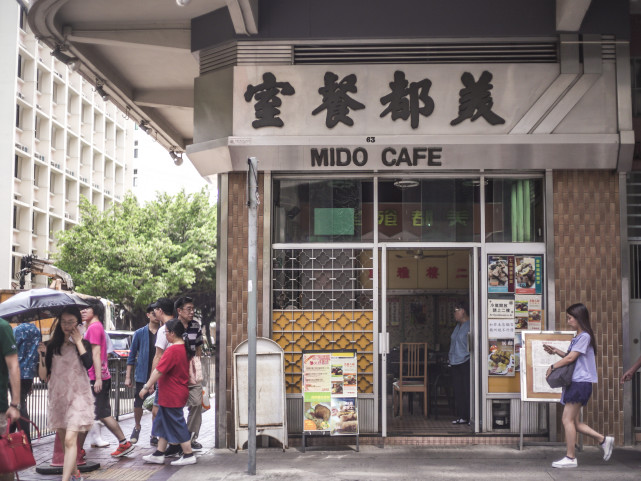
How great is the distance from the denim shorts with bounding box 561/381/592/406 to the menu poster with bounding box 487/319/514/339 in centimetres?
161

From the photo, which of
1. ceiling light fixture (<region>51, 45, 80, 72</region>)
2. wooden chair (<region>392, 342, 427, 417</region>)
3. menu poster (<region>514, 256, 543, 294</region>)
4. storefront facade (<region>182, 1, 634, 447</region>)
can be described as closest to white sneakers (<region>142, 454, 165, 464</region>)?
storefront facade (<region>182, 1, 634, 447</region>)

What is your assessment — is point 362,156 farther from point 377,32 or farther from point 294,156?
point 377,32

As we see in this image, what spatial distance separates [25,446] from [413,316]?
1163cm

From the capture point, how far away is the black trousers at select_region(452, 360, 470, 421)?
12805 mm

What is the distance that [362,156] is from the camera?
11.0 meters

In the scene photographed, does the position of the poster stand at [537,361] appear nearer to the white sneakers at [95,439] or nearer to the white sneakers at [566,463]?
the white sneakers at [566,463]

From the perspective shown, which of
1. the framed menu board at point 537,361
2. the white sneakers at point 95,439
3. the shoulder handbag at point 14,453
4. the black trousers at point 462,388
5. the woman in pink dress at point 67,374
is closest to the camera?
the shoulder handbag at point 14,453

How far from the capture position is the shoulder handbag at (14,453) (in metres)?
7.11

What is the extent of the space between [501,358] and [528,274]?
115 cm

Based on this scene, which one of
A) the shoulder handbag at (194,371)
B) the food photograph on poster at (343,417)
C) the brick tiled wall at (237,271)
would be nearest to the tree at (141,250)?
the brick tiled wall at (237,271)

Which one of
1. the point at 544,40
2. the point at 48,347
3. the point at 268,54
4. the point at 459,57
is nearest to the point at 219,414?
the point at 48,347

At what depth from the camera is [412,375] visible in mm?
14977

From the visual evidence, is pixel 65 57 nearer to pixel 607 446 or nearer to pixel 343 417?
pixel 343 417

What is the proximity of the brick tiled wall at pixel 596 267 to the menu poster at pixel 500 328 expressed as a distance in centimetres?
61
